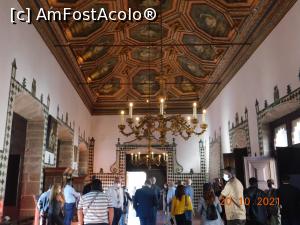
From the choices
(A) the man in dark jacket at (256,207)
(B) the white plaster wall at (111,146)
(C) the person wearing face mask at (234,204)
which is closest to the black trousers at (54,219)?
(C) the person wearing face mask at (234,204)

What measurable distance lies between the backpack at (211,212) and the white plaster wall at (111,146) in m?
11.2

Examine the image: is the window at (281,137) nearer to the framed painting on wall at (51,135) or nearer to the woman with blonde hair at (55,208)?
the woman with blonde hair at (55,208)

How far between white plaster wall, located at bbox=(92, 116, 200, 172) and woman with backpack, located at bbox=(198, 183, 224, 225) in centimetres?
1113

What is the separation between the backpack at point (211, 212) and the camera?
5.64 meters

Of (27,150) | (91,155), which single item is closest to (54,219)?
(27,150)

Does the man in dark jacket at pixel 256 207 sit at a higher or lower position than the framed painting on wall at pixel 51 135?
lower

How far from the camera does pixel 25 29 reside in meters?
7.29

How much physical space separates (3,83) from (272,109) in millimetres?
6041

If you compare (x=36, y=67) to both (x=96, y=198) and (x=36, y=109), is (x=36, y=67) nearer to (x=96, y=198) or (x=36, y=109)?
(x=36, y=109)

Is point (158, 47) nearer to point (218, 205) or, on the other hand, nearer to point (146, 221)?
point (146, 221)

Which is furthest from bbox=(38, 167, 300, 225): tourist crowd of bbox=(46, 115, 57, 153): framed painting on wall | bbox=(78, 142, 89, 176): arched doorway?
bbox=(78, 142, 89, 176): arched doorway

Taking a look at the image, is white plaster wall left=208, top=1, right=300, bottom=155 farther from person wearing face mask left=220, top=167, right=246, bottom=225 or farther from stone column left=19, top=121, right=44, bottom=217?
stone column left=19, top=121, right=44, bottom=217

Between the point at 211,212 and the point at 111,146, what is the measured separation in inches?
466

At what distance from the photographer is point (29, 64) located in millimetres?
7586
